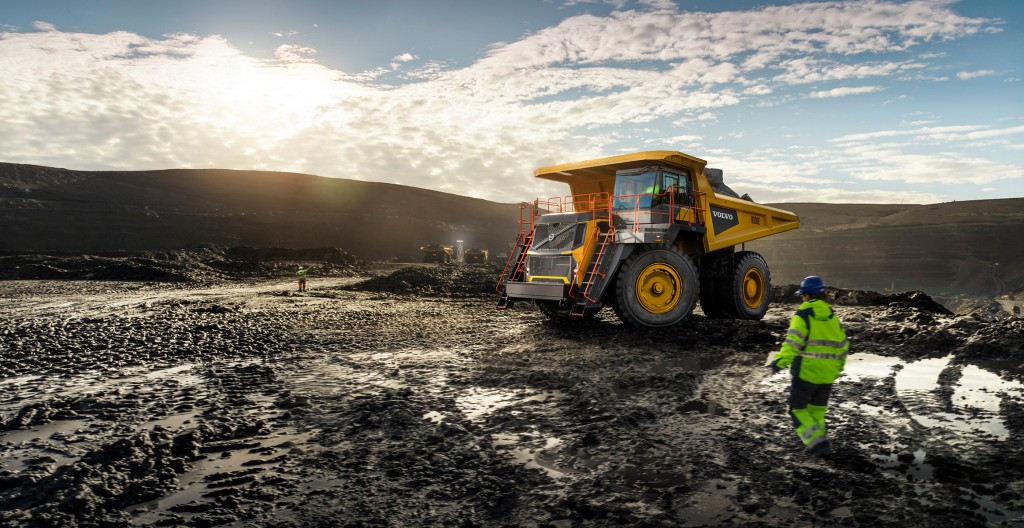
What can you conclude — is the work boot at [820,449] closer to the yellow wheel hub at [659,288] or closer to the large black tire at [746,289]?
the yellow wheel hub at [659,288]

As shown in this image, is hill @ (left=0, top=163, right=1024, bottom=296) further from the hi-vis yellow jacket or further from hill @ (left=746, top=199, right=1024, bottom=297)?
the hi-vis yellow jacket

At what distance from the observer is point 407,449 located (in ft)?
14.1

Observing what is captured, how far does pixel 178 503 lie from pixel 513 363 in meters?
4.45

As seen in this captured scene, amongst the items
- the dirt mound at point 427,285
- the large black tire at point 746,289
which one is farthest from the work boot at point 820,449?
the dirt mound at point 427,285

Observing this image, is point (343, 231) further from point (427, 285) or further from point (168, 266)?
point (427, 285)

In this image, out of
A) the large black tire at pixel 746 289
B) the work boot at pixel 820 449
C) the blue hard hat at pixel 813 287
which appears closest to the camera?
the work boot at pixel 820 449

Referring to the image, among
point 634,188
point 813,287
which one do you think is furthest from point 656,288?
point 813,287

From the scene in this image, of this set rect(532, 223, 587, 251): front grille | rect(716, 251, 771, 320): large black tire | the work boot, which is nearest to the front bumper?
rect(532, 223, 587, 251): front grille

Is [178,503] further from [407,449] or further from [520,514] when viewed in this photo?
[520,514]

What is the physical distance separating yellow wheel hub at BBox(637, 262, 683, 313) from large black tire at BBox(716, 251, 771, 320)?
1694 millimetres

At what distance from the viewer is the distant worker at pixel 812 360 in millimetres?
4273

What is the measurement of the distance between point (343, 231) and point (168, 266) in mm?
27547

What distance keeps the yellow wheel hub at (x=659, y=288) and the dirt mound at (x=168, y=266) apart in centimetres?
1883

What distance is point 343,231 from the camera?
171 ft
